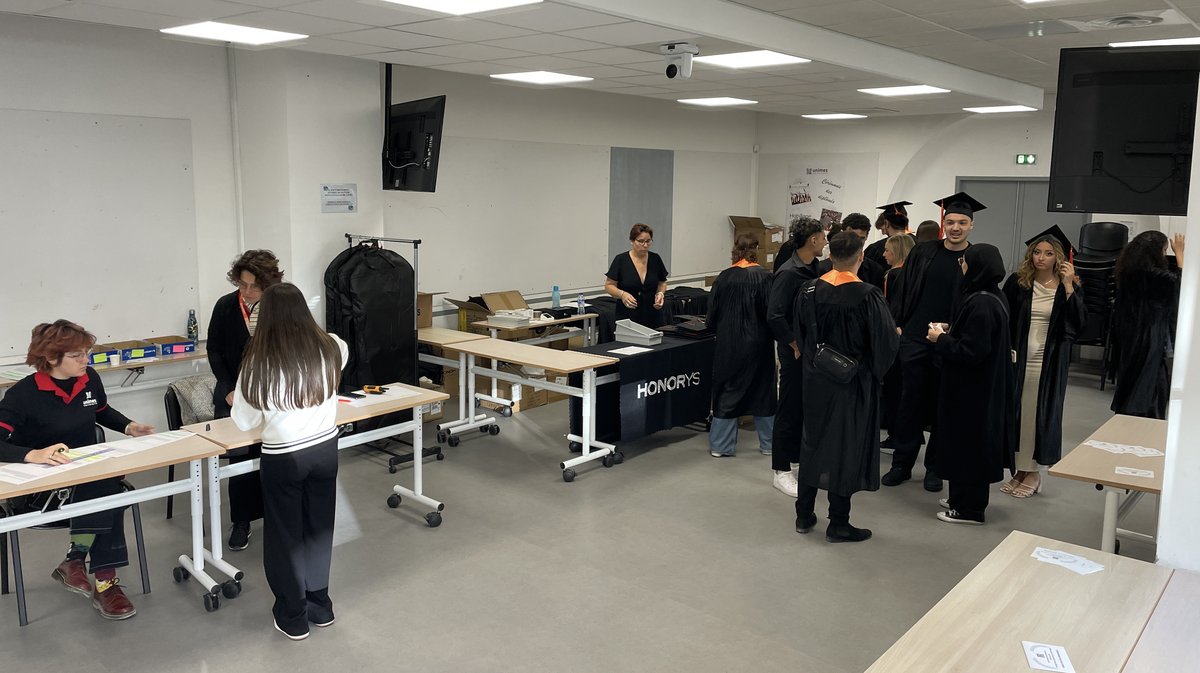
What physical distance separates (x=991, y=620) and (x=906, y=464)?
339 cm

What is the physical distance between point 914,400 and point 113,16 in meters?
4.83

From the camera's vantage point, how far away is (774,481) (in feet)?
17.8

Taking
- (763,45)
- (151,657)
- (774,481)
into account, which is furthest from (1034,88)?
(151,657)

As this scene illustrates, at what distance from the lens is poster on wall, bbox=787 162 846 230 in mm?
10523

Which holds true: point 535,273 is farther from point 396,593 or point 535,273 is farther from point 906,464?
point 396,593

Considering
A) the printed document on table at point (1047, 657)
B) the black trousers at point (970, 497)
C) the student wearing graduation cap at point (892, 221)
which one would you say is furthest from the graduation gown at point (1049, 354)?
the printed document on table at point (1047, 657)

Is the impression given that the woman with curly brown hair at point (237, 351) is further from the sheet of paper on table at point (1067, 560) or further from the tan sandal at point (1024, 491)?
the tan sandal at point (1024, 491)

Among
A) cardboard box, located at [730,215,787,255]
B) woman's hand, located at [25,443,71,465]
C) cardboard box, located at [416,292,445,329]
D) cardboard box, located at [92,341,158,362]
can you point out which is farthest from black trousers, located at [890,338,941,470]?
cardboard box, located at [730,215,787,255]

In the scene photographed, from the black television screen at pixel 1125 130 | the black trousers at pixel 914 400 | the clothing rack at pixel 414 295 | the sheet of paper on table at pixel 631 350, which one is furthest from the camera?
the sheet of paper on table at pixel 631 350

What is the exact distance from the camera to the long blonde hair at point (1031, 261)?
15.9ft

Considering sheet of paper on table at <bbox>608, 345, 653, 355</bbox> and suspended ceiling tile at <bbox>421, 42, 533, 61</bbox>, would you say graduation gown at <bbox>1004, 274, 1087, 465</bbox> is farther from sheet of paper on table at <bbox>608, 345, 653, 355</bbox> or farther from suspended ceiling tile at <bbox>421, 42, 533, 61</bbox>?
suspended ceiling tile at <bbox>421, 42, 533, 61</bbox>

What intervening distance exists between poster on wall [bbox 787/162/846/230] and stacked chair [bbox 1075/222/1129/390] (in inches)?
106

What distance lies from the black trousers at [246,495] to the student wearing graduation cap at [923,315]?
366 centimetres

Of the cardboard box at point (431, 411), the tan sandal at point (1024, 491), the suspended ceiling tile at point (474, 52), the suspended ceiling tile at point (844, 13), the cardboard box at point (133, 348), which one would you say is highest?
the suspended ceiling tile at point (844, 13)
